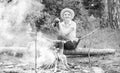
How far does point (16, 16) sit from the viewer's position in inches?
456

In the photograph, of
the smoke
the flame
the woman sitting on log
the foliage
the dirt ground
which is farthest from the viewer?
the foliage

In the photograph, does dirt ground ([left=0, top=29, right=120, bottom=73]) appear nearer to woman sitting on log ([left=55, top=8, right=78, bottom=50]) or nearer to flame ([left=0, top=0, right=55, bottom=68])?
woman sitting on log ([left=55, top=8, right=78, bottom=50])

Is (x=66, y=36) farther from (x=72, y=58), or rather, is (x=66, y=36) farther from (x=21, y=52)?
(x=21, y=52)

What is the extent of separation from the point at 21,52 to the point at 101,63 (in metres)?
2.52

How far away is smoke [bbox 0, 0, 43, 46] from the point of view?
1104 cm

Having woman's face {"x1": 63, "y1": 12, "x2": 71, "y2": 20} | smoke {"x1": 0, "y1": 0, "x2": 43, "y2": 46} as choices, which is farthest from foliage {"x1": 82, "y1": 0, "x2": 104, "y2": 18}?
woman's face {"x1": 63, "y1": 12, "x2": 71, "y2": 20}

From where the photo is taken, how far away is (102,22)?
1295 cm

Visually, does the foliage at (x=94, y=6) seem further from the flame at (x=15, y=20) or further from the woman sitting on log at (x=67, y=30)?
the woman sitting on log at (x=67, y=30)

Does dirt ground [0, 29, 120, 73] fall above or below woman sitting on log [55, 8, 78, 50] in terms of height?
below

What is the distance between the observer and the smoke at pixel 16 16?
435 inches

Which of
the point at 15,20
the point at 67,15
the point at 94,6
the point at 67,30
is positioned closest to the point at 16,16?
the point at 15,20

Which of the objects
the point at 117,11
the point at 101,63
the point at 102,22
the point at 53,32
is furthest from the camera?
the point at 102,22

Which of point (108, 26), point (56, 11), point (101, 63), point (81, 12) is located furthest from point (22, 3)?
point (101, 63)

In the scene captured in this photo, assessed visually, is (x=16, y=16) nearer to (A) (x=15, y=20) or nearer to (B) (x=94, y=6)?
(A) (x=15, y=20)
